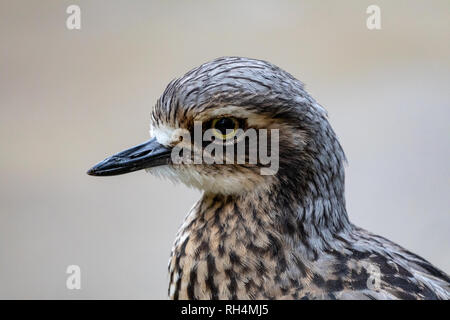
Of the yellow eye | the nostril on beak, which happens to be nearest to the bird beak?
the nostril on beak

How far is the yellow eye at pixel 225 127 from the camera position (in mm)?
2439

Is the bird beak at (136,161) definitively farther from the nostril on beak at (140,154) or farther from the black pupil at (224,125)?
the black pupil at (224,125)

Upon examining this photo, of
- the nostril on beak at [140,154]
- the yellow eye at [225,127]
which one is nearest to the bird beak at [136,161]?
the nostril on beak at [140,154]

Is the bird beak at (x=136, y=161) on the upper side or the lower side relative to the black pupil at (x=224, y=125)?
lower

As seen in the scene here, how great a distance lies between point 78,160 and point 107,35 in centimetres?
181

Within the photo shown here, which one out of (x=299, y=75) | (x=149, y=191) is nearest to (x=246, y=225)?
(x=149, y=191)

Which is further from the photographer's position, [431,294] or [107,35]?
[107,35]

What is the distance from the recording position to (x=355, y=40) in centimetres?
746

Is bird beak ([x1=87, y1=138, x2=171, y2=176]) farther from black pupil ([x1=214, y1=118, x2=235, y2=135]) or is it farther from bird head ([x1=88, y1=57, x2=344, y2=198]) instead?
black pupil ([x1=214, y1=118, x2=235, y2=135])

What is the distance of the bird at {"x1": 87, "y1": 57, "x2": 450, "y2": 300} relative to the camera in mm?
2443

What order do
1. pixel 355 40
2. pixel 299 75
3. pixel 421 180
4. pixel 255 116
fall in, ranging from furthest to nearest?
pixel 355 40, pixel 299 75, pixel 421 180, pixel 255 116

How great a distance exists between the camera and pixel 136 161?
260cm

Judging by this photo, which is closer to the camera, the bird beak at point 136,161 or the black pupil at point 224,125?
the black pupil at point 224,125
